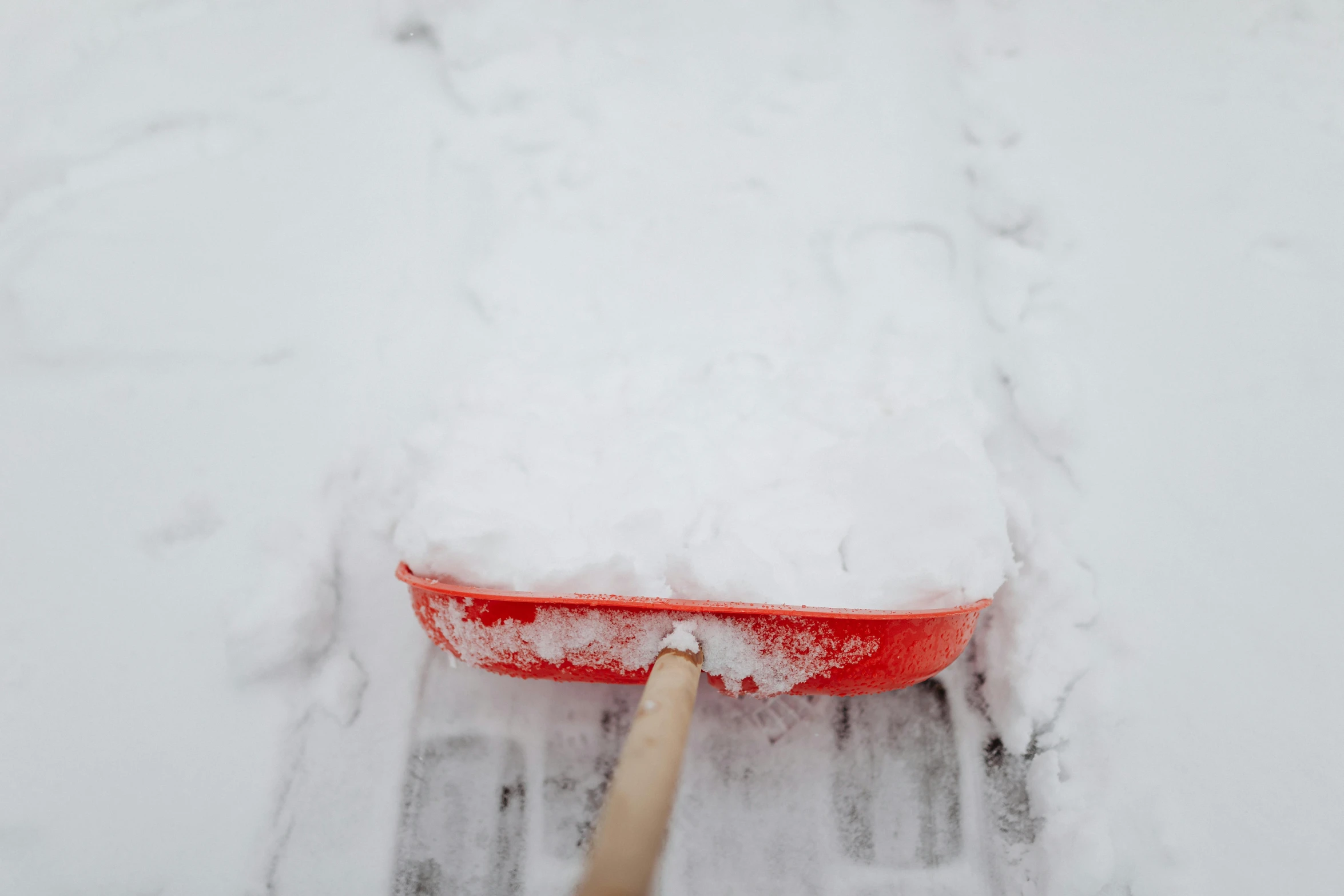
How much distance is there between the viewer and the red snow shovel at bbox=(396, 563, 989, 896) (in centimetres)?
75

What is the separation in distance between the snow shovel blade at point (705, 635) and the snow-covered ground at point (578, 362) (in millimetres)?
230

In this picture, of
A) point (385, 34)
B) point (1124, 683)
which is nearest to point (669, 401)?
point (1124, 683)

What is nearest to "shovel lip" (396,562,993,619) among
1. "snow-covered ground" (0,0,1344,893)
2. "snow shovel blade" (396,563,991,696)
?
"snow shovel blade" (396,563,991,696)

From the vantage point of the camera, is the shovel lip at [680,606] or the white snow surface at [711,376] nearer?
the shovel lip at [680,606]

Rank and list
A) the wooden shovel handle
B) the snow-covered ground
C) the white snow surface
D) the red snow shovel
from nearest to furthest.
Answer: the wooden shovel handle
the red snow shovel
the white snow surface
the snow-covered ground

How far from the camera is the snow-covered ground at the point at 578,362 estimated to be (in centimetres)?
98

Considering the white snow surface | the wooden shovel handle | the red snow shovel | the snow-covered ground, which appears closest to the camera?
the wooden shovel handle

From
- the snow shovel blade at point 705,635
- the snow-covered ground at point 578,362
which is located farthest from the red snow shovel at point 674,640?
the snow-covered ground at point 578,362

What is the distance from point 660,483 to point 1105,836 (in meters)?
0.71

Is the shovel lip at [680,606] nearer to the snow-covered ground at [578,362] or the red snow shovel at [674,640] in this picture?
the red snow shovel at [674,640]

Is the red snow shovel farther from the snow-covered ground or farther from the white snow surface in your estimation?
the snow-covered ground

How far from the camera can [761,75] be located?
4.71 ft

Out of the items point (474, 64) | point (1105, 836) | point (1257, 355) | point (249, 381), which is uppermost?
point (474, 64)

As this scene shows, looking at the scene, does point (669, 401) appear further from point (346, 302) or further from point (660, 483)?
point (346, 302)
